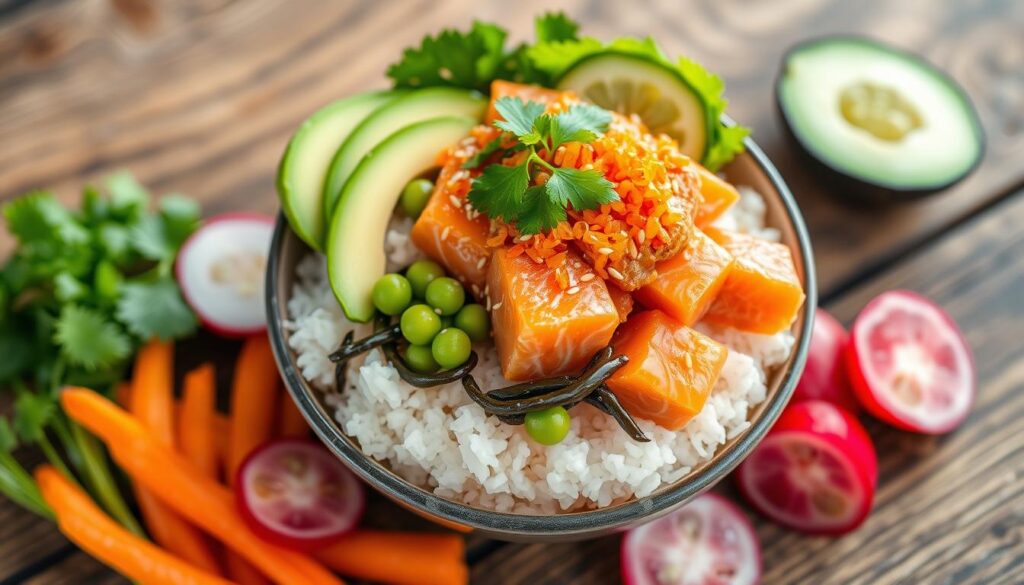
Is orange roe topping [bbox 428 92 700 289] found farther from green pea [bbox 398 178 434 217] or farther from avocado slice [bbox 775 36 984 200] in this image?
avocado slice [bbox 775 36 984 200]

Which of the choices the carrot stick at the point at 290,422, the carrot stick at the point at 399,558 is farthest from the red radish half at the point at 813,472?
the carrot stick at the point at 290,422

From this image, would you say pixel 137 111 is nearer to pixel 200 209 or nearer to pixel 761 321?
pixel 200 209

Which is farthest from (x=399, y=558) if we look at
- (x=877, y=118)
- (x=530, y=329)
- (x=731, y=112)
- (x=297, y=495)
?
(x=877, y=118)

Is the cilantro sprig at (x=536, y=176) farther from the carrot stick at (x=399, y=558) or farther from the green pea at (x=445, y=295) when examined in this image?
the carrot stick at (x=399, y=558)

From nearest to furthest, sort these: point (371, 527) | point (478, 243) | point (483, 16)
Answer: point (478, 243) < point (371, 527) < point (483, 16)

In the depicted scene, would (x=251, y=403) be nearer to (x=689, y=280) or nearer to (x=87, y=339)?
(x=87, y=339)

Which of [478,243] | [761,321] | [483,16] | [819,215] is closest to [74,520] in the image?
[478,243]
